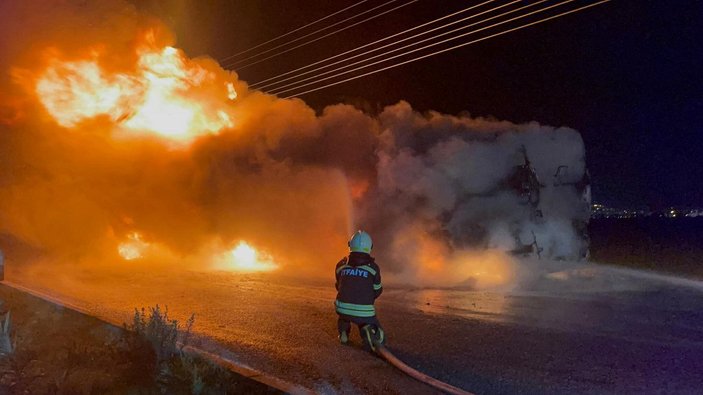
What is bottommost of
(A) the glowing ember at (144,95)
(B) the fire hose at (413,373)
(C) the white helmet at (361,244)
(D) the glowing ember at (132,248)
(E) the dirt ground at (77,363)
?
(B) the fire hose at (413,373)

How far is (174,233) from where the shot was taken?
20641mm

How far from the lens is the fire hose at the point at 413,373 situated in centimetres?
562

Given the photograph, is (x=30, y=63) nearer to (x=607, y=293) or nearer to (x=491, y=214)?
(x=491, y=214)

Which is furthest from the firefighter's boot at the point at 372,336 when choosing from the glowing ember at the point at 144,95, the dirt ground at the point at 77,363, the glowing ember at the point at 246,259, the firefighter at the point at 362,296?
the glowing ember at the point at 144,95

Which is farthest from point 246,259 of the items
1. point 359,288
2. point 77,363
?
point 77,363

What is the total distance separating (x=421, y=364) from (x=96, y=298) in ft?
25.3

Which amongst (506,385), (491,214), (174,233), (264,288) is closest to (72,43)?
(174,233)

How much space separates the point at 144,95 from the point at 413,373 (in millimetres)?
15316

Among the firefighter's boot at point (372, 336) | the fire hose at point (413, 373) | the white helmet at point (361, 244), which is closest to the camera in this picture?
the fire hose at point (413, 373)

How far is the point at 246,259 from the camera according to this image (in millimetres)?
19875

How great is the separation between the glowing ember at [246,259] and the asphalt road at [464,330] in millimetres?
3852

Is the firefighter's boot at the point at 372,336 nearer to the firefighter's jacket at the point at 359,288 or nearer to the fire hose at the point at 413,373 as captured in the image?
A: the fire hose at the point at 413,373

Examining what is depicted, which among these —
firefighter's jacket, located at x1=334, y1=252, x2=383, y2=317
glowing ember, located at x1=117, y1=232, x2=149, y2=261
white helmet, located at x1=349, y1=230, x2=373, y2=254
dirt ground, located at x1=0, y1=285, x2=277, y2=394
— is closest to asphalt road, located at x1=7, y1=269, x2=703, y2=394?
firefighter's jacket, located at x1=334, y1=252, x2=383, y2=317

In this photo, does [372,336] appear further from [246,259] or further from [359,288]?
[246,259]
